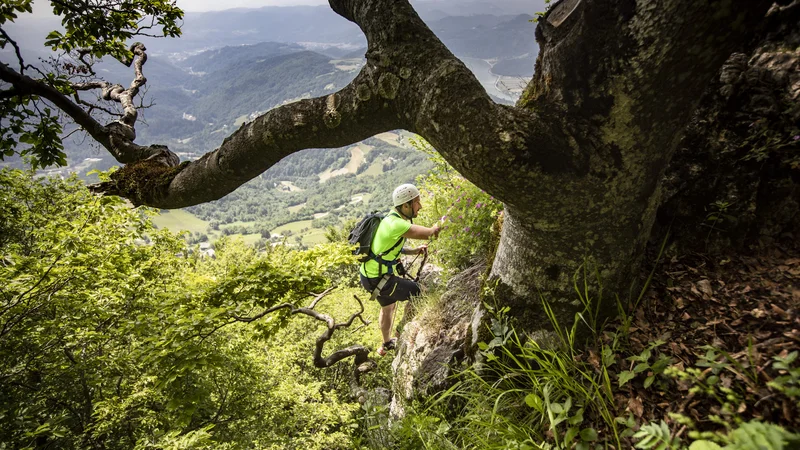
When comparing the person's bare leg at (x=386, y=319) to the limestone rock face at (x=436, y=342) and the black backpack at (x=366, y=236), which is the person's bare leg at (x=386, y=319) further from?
the black backpack at (x=366, y=236)

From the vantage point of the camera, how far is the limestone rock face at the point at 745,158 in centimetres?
207

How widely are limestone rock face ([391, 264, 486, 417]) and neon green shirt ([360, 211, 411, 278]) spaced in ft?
3.29

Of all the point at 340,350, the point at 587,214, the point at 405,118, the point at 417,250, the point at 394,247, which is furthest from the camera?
the point at 340,350

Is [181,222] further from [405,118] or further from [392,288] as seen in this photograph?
[405,118]

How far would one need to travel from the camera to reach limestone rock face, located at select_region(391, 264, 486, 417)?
164 inches

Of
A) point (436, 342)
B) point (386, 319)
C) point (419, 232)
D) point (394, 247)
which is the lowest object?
point (386, 319)

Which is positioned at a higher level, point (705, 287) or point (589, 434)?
point (705, 287)

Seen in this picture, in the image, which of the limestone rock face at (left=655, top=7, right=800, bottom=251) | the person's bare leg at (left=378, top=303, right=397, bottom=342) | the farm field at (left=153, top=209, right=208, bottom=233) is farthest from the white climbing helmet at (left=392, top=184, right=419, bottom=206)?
the farm field at (left=153, top=209, right=208, bottom=233)

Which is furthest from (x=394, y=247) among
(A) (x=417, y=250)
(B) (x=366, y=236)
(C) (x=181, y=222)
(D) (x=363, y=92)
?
(C) (x=181, y=222)

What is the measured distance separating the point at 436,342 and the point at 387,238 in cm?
167

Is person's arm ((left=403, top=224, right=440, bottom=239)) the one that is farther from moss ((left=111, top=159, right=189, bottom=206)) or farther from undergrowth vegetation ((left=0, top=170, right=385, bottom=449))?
moss ((left=111, top=159, right=189, bottom=206))

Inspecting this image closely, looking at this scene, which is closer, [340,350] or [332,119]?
[332,119]

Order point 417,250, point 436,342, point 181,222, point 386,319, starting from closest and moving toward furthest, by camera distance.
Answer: point 436,342
point 417,250
point 386,319
point 181,222

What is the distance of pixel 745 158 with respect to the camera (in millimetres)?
2160
